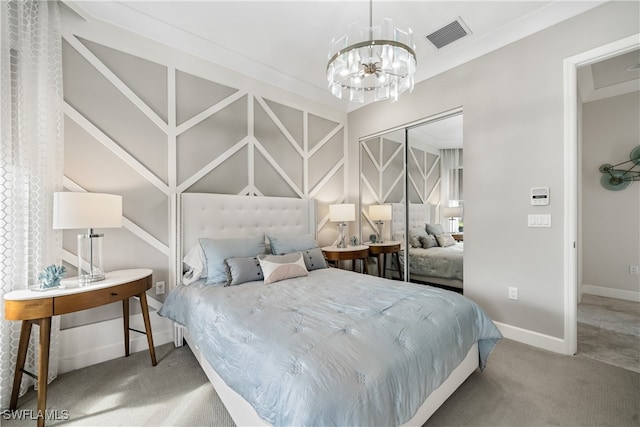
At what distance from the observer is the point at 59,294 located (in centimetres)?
169

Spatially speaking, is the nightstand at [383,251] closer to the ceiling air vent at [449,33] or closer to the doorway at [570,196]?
the doorway at [570,196]

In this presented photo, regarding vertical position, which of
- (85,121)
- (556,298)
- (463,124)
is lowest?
(556,298)

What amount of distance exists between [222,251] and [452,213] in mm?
2602

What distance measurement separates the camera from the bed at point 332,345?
104 cm

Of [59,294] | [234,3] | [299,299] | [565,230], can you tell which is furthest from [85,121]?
[565,230]

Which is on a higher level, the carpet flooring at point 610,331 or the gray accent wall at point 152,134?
the gray accent wall at point 152,134

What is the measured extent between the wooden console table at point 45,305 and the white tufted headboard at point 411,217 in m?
3.06

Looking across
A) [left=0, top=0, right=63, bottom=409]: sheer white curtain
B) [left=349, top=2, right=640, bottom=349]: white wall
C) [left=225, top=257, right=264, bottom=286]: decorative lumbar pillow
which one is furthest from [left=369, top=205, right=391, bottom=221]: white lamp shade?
[left=0, top=0, right=63, bottom=409]: sheer white curtain

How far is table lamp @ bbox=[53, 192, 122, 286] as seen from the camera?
184cm

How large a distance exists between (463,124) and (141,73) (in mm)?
3364

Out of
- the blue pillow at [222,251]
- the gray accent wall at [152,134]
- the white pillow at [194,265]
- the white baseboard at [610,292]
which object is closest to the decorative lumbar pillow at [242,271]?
the blue pillow at [222,251]

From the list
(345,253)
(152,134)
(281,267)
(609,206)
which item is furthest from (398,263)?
(152,134)

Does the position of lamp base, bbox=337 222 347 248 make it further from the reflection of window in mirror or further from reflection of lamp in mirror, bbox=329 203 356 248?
the reflection of window in mirror

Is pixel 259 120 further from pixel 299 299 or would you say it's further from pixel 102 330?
pixel 102 330
